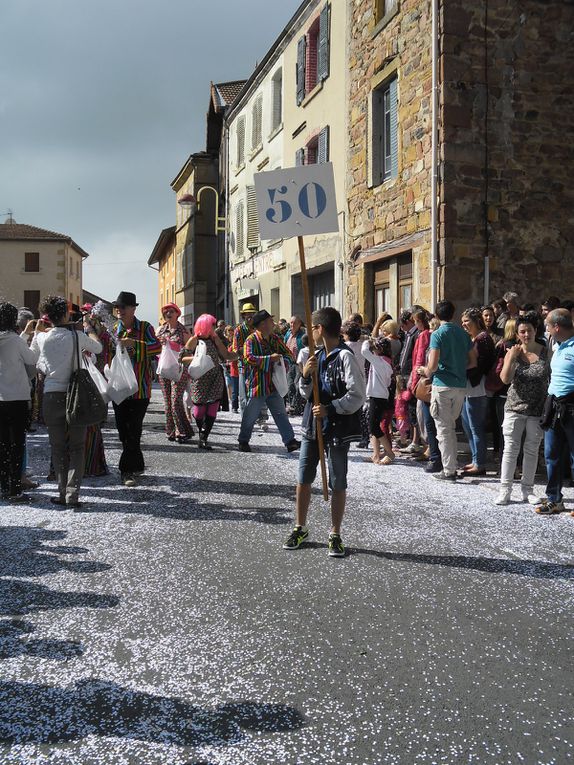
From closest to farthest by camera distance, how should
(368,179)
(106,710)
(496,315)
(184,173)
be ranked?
1. (106,710)
2. (496,315)
3. (368,179)
4. (184,173)

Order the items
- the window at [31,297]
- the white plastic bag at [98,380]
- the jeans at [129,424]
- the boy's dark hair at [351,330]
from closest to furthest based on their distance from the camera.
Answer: the white plastic bag at [98,380]
the jeans at [129,424]
the boy's dark hair at [351,330]
the window at [31,297]

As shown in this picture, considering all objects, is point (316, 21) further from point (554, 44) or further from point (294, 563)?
point (294, 563)

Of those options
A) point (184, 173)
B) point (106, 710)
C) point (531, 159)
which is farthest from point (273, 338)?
point (184, 173)

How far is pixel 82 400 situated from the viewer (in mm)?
6613

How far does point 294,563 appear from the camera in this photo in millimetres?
4977

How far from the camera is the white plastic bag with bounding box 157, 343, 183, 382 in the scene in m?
10.4

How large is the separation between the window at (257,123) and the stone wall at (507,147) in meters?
12.7

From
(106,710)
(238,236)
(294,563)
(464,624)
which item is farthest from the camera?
(238,236)

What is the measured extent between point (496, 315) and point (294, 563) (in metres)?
5.62

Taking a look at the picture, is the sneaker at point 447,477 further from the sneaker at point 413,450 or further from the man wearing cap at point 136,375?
the man wearing cap at point 136,375

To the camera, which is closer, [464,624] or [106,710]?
[106,710]

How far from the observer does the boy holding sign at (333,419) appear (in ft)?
16.9

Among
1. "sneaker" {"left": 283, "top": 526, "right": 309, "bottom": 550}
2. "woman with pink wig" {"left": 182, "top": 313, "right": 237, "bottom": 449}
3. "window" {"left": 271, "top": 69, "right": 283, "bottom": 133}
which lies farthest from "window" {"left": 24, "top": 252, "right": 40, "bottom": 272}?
"sneaker" {"left": 283, "top": 526, "right": 309, "bottom": 550}

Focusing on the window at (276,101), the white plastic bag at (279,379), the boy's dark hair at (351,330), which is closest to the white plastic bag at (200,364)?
the white plastic bag at (279,379)
